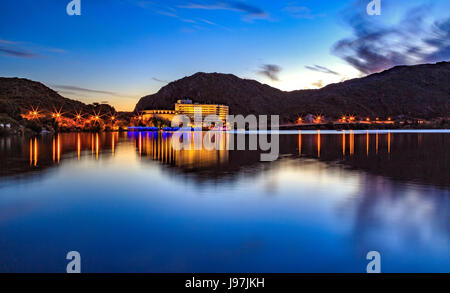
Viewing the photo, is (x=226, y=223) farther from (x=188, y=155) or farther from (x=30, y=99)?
(x=30, y=99)

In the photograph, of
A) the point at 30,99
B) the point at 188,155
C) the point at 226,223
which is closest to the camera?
the point at 226,223

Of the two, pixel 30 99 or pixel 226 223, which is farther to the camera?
pixel 30 99

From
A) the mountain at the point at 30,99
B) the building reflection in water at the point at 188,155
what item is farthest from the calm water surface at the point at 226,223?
the mountain at the point at 30,99

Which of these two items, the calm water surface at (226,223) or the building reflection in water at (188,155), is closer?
the calm water surface at (226,223)

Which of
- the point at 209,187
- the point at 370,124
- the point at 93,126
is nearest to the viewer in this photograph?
the point at 209,187

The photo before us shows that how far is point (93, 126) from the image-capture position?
3939 inches

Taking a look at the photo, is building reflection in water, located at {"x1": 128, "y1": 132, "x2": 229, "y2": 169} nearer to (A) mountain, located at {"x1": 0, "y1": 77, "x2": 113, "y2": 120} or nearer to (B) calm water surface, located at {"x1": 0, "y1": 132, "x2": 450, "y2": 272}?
(B) calm water surface, located at {"x1": 0, "y1": 132, "x2": 450, "y2": 272}

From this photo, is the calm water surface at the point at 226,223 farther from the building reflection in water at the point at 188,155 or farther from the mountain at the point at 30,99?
the mountain at the point at 30,99

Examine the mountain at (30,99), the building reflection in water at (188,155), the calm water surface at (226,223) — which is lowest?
the calm water surface at (226,223)

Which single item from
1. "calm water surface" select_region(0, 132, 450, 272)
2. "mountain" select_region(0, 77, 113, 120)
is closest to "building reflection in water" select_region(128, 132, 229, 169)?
"calm water surface" select_region(0, 132, 450, 272)

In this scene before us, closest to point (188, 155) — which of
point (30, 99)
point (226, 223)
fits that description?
point (226, 223)
